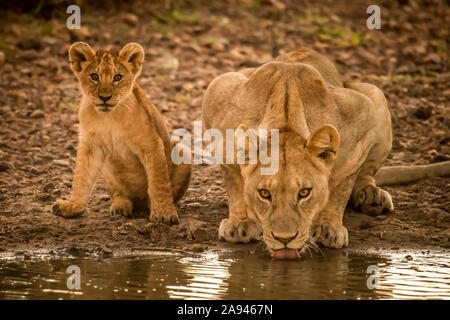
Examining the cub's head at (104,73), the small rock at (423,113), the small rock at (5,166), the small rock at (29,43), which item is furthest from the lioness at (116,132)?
the small rock at (29,43)

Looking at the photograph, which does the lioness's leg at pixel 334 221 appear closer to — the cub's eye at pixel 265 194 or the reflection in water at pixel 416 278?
the reflection in water at pixel 416 278

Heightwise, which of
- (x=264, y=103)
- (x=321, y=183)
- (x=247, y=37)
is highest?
(x=247, y=37)

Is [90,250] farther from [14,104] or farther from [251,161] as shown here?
[14,104]

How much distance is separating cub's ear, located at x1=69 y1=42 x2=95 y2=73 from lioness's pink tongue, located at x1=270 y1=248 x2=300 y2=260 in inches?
79.8

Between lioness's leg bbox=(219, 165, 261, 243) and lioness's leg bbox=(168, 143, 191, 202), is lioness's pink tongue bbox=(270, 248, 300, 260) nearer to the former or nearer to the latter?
lioness's leg bbox=(219, 165, 261, 243)

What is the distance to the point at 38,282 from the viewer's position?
5.53m

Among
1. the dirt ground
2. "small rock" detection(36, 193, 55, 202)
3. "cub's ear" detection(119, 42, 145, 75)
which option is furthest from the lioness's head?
"small rock" detection(36, 193, 55, 202)

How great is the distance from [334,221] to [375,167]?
93 centimetres

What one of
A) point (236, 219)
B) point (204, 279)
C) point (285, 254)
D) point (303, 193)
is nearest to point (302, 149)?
point (303, 193)

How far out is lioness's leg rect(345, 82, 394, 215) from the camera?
723 cm

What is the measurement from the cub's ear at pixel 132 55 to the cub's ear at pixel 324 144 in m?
1.72

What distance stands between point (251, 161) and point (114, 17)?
7.14 meters

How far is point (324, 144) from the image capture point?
5.74m
